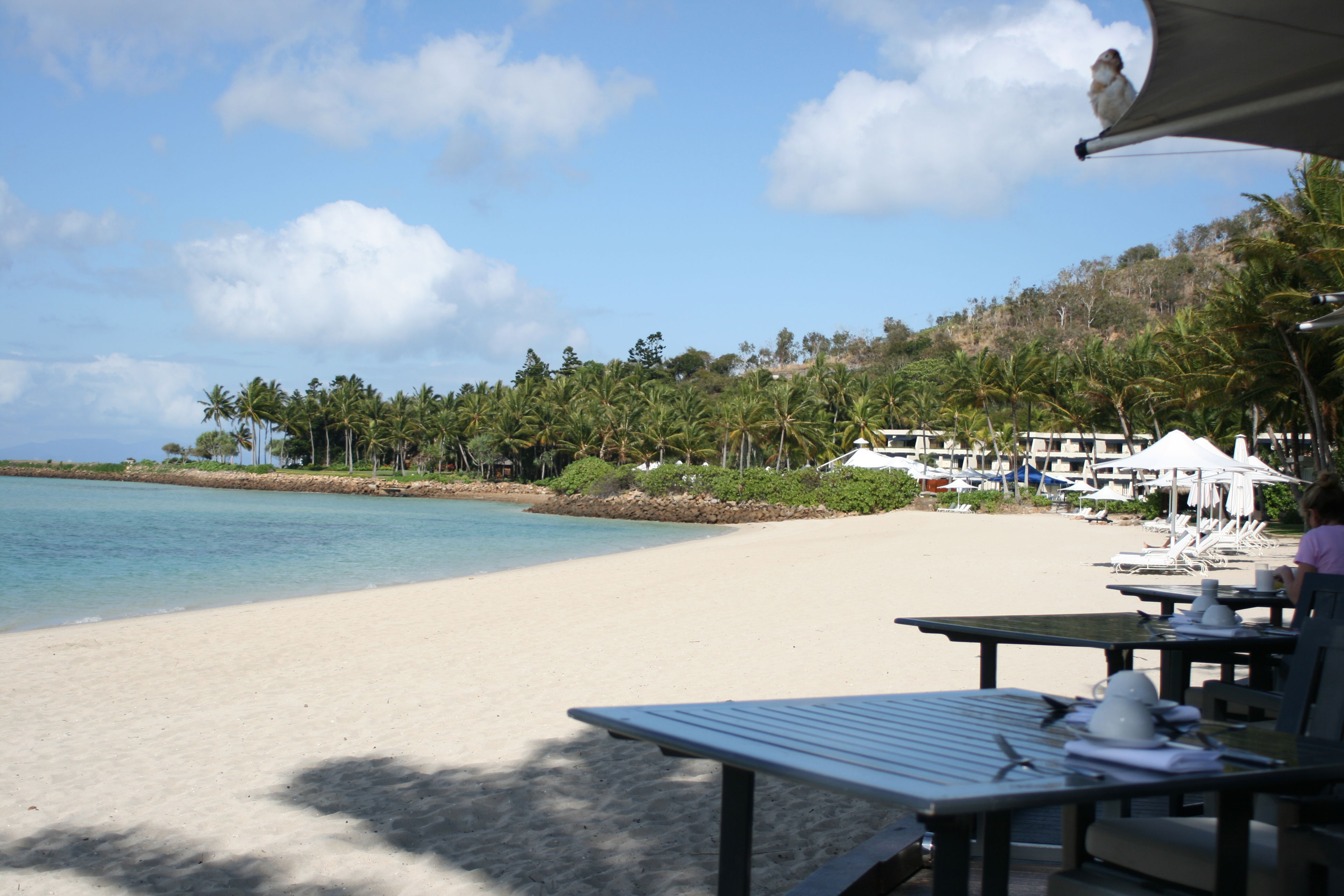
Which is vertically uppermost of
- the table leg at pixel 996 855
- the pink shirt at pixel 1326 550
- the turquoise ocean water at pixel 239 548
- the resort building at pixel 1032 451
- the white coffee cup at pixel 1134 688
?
the resort building at pixel 1032 451

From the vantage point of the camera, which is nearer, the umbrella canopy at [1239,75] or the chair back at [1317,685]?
the umbrella canopy at [1239,75]

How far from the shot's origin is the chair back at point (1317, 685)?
2.64 m

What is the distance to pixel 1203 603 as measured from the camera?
13.5ft

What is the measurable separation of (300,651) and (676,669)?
371cm

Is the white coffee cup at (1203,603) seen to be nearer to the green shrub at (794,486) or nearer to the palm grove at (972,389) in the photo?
the palm grove at (972,389)

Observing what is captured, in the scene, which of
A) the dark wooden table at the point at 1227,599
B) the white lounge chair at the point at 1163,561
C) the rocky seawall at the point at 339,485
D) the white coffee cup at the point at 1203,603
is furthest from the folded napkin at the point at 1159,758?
the rocky seawall at the point at 339,485

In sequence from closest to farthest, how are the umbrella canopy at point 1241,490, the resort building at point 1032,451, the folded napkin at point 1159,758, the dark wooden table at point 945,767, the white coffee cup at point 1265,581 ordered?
the dark wooden table at point 945,767 → the folded napkin at point 1159,758 → the white coffee cup at point 1265,581 → the umbrella canopy at point 1241,490 → the resort building at point 1032,451

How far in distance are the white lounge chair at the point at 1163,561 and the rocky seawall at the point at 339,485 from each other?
50.4 m

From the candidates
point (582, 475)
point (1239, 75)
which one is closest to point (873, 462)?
point (582, 475)

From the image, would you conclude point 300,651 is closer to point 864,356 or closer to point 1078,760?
point 1078,760

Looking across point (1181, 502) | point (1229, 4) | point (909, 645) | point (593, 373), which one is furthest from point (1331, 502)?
point (593, 373)

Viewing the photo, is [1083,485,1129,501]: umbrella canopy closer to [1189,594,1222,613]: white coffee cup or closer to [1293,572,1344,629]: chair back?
[1189,594,1222,613]: white coffee cup

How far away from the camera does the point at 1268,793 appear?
1.96 meters

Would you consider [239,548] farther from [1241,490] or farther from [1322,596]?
[1322,596]
